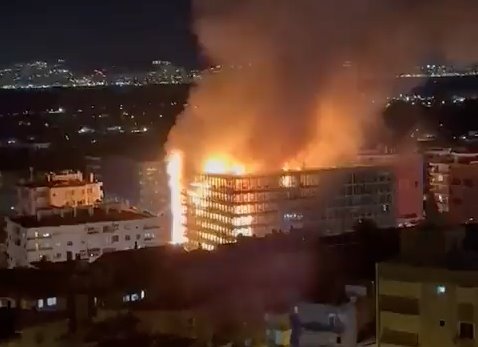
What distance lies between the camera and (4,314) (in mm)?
5285

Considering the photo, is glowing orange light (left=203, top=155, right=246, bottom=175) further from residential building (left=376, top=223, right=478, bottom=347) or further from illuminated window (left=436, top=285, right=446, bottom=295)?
illuminated window (left=436, top=285, right=446, bottom=295)

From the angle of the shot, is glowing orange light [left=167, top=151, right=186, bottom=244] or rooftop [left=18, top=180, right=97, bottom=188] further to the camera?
rooftop [left=18, top=180, right=97, bottom=188]

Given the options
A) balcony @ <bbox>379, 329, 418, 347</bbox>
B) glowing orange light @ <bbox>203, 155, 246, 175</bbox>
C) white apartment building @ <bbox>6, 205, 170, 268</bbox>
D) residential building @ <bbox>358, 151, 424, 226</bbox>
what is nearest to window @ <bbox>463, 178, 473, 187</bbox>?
residential building @ <bbox>358, 151, 424, 226</bbox>

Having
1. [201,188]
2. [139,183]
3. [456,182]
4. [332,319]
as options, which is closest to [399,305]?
[332,319]

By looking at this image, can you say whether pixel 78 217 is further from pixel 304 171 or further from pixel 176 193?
pixel 304 171

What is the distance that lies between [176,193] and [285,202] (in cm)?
171

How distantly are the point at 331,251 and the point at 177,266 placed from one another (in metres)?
1.01

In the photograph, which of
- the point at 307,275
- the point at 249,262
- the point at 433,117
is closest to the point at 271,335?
the point at 307,275

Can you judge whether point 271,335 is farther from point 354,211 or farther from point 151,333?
point 354,211

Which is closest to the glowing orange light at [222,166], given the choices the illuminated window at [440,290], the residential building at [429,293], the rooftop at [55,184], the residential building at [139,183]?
the residential building at [139,183]

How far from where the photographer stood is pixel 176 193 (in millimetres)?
14195

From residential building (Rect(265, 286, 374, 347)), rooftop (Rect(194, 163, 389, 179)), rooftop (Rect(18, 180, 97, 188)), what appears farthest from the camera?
rooftop (Rect(18, 180, 97, 188))

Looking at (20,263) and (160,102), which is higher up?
(160,102)

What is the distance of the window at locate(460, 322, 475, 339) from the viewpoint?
12.2 ft
